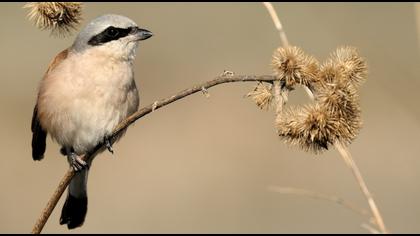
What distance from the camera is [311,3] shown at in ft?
59.0

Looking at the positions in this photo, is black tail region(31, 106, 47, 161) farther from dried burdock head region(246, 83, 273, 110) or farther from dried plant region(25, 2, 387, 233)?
dried burdock head region(246, 83, 273, 110)

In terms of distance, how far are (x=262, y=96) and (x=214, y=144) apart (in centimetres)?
972

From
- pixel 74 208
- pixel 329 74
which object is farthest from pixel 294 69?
pixel 74 208

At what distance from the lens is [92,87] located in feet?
17.4

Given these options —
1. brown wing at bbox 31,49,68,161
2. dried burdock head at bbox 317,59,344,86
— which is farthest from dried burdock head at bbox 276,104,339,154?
brown wing at bbox 31,49,68,161

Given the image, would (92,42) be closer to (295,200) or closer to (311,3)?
(295,200)

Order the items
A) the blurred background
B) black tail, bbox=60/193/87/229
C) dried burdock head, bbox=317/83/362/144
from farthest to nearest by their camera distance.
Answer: the blurred background → black tail, bbox=60/193/87/229 → dried burdock head, bbox=317/83/362/144

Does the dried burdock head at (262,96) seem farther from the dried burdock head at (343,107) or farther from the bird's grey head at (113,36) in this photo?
the bird's grey head at (113,36)

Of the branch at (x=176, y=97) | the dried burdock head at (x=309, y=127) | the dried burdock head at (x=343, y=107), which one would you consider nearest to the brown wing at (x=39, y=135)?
the branch at (x=176, y=97)

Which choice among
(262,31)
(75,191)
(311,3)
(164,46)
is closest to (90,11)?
(164,46)

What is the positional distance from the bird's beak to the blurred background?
4441 millimetres

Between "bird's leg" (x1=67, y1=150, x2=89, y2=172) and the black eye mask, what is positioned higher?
the black eye mask

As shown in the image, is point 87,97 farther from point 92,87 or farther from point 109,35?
point 109,35

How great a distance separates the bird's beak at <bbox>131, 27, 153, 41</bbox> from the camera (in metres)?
5.19
